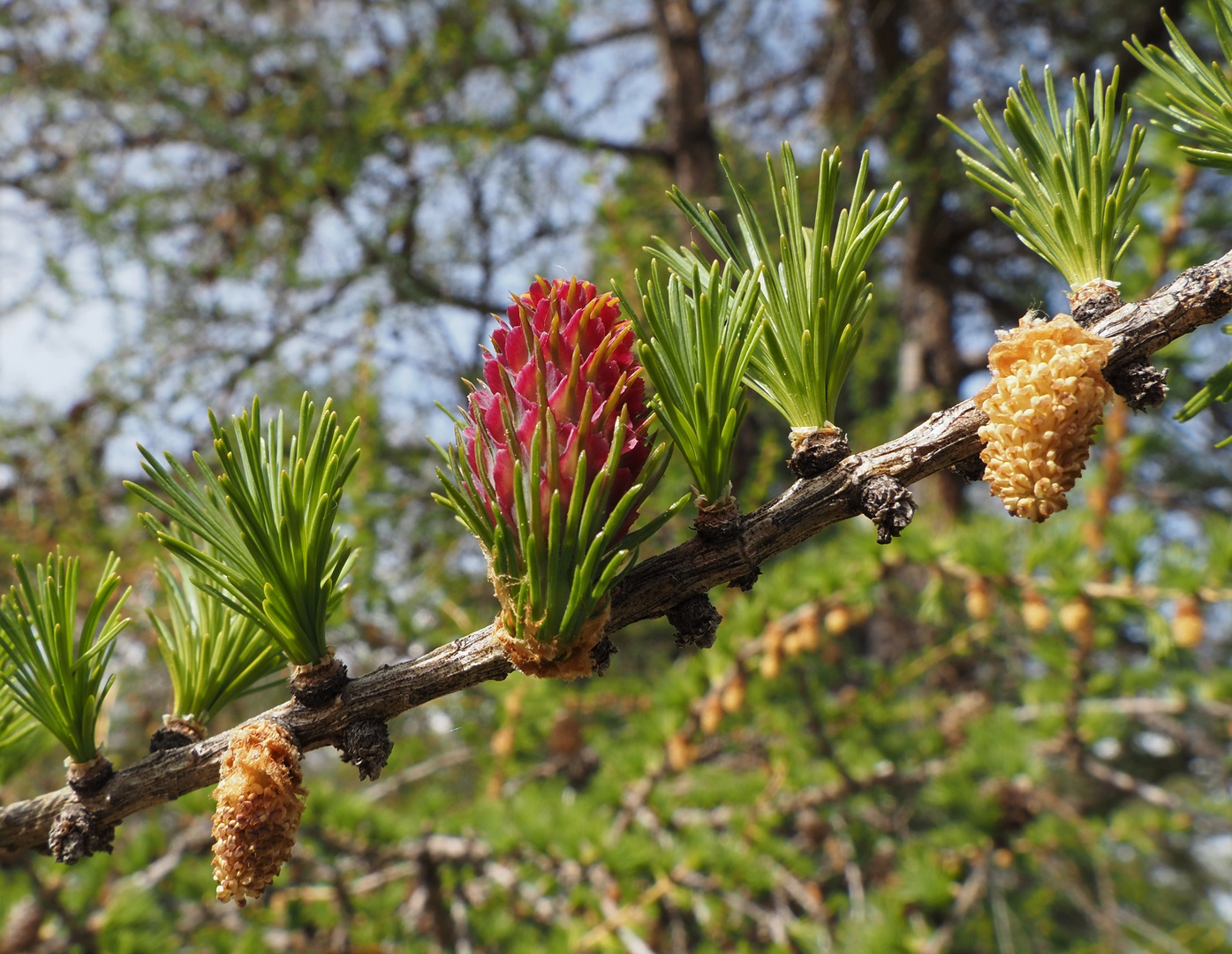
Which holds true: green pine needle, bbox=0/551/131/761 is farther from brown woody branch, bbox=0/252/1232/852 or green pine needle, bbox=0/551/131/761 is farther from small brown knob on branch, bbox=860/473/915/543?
small brown knob on branch, bbox=860/473/915/543

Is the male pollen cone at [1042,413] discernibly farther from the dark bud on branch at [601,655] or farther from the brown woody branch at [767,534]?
the dark bud on branch at [601,655]

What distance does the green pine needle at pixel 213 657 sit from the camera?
0.52 m

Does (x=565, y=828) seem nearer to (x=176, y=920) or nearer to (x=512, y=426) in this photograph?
(x=176, y=920)

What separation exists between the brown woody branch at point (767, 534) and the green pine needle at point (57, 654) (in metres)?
0.14

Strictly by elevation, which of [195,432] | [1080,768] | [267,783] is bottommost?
[1080,768]

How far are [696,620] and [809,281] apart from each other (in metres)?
0.19

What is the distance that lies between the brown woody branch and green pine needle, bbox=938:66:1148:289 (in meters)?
0.04

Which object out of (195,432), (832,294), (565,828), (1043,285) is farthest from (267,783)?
(1043,285)

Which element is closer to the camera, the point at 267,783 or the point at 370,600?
the point at 267,783

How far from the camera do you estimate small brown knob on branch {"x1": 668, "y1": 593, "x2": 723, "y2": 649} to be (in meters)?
0.41

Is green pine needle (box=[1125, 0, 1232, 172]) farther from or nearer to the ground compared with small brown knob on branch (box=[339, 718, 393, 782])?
farther from the ground

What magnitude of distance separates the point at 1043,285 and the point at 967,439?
309 centimetres

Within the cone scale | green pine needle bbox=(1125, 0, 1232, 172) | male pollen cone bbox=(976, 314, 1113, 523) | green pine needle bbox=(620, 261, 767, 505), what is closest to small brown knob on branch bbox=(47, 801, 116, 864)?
the cone scale

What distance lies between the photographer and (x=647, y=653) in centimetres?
279
